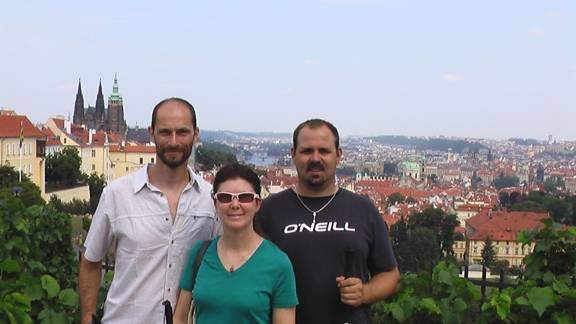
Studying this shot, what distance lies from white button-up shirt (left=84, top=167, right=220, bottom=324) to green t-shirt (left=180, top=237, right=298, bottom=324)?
0.69 ft

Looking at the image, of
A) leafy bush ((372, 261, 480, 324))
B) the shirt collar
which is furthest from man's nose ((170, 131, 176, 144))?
leafy bush ((372, 261, 480, 324))

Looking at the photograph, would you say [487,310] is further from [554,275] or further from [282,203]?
[282,203]

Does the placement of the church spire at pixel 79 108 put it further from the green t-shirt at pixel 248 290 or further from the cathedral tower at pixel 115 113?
the green t-shirt at pixel 248 290

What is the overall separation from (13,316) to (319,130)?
50.8 inches

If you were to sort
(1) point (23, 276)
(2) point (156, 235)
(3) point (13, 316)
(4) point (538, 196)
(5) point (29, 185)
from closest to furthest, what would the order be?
(2) point (156, 235) < (3) point (13, 316) < (1) point (23, 276) < (5) point (29, 185) < (4) point (538, 196)

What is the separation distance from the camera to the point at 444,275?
3.25 meters

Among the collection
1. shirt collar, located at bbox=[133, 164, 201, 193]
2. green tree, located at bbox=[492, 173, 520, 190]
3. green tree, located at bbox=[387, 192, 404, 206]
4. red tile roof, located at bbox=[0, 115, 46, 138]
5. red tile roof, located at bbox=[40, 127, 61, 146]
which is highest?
shirt collar, located at bbox=[133, 164, 201, 193]

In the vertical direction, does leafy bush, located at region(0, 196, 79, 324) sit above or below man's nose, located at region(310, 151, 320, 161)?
below

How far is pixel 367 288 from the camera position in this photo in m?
2.52

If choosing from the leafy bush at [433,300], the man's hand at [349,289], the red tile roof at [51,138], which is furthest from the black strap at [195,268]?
the red tile roof at [51,138]

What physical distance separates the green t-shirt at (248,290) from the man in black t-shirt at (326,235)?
0.20 meters

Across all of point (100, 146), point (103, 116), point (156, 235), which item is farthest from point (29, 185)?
point (103, 116)

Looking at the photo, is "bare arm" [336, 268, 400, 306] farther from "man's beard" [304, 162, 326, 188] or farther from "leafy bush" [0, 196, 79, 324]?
"leafy bush" [0, 196, 79, 324]

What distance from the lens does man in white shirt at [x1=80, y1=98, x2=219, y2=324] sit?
2439 millimetres
